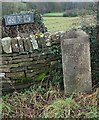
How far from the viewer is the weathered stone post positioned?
180 inches

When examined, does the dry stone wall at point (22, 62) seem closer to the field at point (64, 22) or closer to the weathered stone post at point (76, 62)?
the weathered stone post at point (76, 62)

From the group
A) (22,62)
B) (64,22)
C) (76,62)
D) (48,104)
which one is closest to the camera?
(48,104)

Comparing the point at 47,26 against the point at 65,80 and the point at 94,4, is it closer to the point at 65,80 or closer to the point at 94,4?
the point at 94,4

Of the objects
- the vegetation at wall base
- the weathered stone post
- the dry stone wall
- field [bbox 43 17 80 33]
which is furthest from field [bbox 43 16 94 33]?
the vegetation at wall base

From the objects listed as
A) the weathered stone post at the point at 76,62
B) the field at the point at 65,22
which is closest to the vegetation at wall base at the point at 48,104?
the weathered stone post at the point at 76,62

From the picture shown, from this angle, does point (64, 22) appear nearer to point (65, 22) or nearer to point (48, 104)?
point (65, 22)

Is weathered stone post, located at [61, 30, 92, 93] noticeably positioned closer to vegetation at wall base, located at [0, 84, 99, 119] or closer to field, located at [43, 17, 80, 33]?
vegetation at wall base, located at [0, 84, 99, 119]

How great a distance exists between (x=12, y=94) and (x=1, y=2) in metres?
1.63

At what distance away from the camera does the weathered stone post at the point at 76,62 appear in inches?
180

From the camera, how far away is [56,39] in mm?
4977

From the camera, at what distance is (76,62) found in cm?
460

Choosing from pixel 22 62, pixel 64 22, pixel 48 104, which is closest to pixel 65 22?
pixel 64 22

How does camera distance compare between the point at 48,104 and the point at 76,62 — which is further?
the point at 76,62

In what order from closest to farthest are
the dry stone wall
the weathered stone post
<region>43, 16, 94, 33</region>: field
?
the weathered stone post → the dry stone wall → <region>43, 16, 94, 33</region>: field
